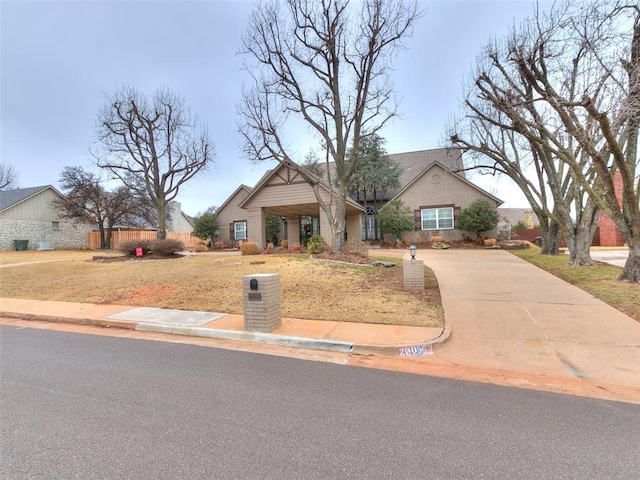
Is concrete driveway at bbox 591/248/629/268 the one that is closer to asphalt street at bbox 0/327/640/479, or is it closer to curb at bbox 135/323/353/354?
curb at bbox 135/323/353/354

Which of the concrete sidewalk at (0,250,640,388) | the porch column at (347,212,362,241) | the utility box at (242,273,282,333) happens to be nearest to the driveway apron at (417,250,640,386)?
the concrete sidewalk at (0,250,640,388)

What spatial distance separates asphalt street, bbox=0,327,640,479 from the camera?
262 cm

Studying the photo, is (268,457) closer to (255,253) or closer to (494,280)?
(494,280)

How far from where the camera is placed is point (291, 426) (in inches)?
126

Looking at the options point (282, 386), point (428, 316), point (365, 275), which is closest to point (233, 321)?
point (282, 386)

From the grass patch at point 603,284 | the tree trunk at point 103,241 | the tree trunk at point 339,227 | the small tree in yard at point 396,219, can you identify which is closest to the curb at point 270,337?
the grass patch at point 603,284

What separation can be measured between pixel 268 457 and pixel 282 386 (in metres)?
1.40

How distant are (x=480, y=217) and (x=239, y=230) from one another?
1919 cm

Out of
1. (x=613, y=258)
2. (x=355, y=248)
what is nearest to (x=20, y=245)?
(x=355, y=248)

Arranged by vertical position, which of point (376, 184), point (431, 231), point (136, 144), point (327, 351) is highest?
point (136, 144)

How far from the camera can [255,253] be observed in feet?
63.1

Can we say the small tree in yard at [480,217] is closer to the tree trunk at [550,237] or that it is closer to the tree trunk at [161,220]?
the tree trunk at [550,237]

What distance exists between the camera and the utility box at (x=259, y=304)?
625cm

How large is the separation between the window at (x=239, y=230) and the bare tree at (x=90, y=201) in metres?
10.2
